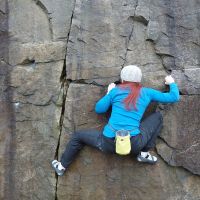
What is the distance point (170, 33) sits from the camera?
6.36 m

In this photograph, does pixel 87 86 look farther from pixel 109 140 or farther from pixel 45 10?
pixel 45 10

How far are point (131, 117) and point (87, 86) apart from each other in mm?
798

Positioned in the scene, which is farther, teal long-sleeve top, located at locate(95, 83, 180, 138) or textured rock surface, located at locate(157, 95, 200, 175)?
textured rock surface, located at locate(157, 95, 200, 175)

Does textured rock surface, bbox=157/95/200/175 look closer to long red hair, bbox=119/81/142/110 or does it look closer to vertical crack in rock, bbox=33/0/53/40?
long red hair, bbox=119/81/142/110

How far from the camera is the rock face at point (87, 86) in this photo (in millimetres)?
6125

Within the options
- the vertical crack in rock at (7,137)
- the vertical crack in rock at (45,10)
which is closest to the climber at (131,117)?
the vertical crack in rock at (7,137)

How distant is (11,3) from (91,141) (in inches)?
87.3

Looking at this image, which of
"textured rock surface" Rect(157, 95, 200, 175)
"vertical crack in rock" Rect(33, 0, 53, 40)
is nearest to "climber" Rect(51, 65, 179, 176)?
"textured rock surface" Rect(157, 95, 200, 175)

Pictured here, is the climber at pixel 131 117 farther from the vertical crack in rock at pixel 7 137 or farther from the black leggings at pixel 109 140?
the vertical crack in rock at pixel 7 137

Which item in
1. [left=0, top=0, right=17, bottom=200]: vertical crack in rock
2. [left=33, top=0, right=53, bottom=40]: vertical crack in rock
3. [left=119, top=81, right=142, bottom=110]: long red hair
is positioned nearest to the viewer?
[left=119, top=81, right=142, bottom=110]: long red hair

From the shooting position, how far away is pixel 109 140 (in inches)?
228

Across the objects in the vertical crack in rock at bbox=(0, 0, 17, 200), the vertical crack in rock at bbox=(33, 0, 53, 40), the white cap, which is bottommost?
the vertical crack in rock at bbox=(0, 0, 17, 200)

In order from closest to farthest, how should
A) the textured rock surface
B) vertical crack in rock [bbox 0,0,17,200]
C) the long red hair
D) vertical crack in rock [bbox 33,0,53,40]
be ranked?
the long red hair → the textured rock surface → vertical crack in rock [bbox 0,0,17,200] → vertical crack in rock [bbox 33,0,53,40]

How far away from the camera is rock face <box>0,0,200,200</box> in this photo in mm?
6125
